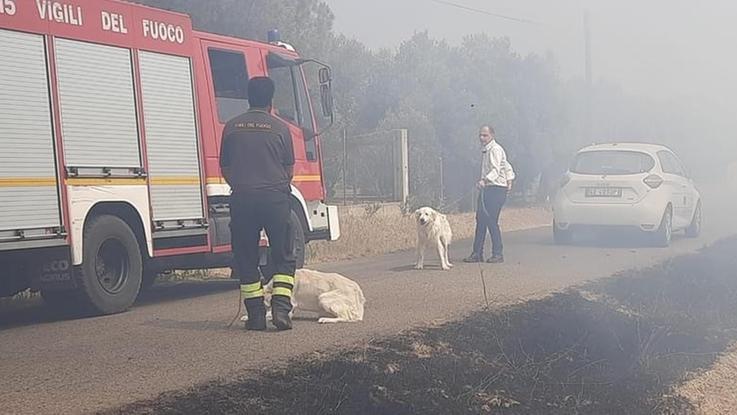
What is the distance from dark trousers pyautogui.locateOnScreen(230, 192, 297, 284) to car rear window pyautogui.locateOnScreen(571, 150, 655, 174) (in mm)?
9390

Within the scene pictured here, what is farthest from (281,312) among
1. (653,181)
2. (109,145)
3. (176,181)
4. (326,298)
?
(653,181)

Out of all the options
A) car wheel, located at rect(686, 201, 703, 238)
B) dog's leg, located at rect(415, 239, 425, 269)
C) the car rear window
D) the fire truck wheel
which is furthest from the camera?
car wheel, located at rect(686, 201, 703, 238)

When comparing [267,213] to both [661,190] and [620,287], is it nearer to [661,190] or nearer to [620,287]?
[620,287]

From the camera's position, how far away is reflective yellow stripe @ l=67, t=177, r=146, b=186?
8500 mm

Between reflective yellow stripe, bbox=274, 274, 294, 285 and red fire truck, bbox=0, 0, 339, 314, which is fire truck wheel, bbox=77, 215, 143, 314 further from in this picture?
reflective yellow stripe, bbox=274, 274, 294, 285

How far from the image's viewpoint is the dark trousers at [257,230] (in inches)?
295

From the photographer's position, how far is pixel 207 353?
22.5ft

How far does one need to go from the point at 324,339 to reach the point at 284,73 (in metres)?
5.20

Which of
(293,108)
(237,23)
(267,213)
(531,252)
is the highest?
(237,23)

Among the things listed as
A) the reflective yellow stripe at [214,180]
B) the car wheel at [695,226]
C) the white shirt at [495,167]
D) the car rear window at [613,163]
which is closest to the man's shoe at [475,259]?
the white shirt at [495,167]

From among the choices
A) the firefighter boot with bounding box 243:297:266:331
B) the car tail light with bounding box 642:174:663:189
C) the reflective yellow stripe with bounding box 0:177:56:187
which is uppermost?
the reflective yellow stripe with bounding box 0:177:56:187

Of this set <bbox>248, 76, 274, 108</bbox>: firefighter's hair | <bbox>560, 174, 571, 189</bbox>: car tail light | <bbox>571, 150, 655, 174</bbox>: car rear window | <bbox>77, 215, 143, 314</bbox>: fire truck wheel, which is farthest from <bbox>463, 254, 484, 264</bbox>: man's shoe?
<bbox>248, 76, 274, 108</bbox>: firefighter's hair

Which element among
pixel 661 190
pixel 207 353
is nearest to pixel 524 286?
pixel 207 353

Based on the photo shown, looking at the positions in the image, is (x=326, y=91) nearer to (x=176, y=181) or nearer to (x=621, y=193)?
(x=176, y=181)
